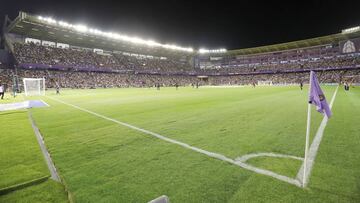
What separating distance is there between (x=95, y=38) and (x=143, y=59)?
2662cm

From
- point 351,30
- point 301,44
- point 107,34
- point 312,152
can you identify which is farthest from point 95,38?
point 351,30

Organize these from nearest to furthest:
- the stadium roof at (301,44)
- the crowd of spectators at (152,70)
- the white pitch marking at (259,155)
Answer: the white pitch marking at (259,155) → the crowd of spectators at (152,70) → the stadium roof at (301,44)

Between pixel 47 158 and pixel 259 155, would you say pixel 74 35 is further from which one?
pixel 259 155

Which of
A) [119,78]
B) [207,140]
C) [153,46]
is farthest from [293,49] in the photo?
[207,140]

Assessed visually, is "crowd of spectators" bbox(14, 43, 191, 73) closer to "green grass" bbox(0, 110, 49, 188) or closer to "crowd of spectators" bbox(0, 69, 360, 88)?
"crowd of spectators" bbox(0, 69, 360, 88)

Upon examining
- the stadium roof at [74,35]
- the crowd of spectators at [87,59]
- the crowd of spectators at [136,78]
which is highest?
the stadium roof at [74,35]

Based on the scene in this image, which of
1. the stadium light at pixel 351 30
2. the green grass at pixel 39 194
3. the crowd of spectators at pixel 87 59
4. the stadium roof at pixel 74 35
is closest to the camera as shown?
the green grass at pixel 39 194

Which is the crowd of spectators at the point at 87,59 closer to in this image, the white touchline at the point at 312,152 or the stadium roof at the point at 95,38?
the stadium roof at the point at 95,38

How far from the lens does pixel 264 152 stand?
5434mm

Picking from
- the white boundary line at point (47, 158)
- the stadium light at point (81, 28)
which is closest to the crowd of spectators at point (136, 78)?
the stadium light at point (81, 28)

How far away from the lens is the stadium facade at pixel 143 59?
179 feet

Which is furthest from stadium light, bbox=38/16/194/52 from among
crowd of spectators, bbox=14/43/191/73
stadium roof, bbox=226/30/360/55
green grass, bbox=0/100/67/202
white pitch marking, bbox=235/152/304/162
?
white pitch marking, bbox=235/152/304/162

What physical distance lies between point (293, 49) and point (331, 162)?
9909 centimetres

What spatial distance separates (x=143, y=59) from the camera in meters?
88.8
